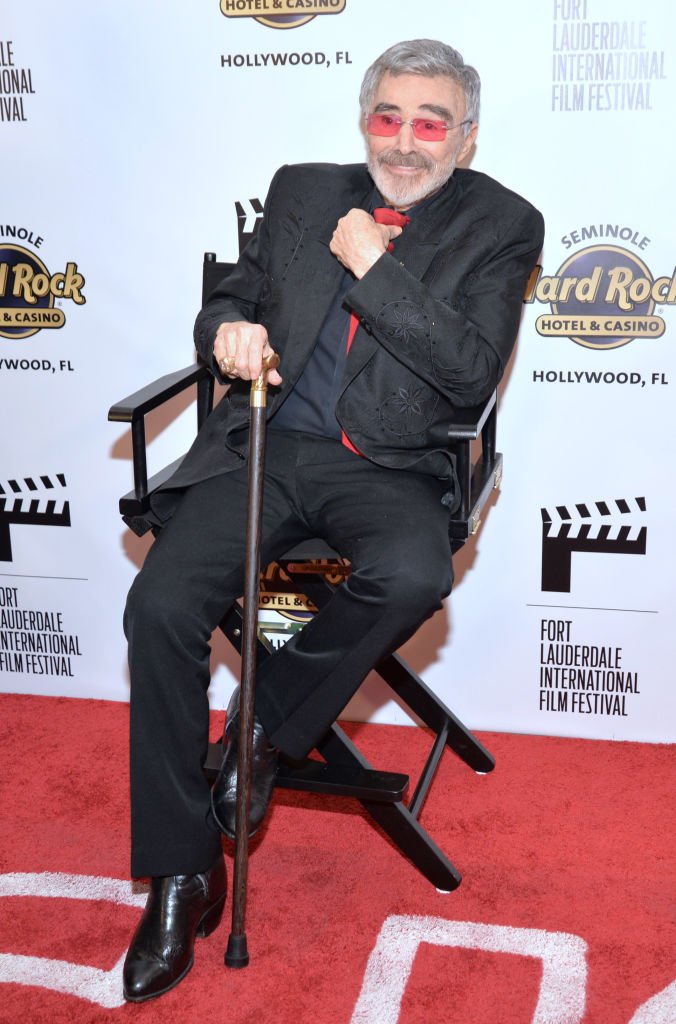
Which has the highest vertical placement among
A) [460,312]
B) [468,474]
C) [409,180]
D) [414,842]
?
[409,180]

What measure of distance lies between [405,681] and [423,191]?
1.22 meters

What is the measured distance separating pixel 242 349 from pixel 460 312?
1.71ft

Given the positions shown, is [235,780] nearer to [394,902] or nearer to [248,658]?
[248,658]

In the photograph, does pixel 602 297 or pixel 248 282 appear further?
pixel 602 297

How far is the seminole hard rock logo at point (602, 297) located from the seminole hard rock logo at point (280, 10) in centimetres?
85

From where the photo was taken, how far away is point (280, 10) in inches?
113

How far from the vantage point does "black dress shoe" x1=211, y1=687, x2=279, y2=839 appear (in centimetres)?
228

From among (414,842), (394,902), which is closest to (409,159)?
(414,842)

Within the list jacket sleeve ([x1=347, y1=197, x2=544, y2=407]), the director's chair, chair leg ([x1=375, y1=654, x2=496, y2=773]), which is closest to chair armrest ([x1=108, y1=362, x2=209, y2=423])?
the director's chair

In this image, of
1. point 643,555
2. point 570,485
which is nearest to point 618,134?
point 570,485

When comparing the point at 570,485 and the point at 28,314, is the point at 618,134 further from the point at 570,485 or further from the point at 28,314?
the point at 28,314

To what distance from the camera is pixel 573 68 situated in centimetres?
275

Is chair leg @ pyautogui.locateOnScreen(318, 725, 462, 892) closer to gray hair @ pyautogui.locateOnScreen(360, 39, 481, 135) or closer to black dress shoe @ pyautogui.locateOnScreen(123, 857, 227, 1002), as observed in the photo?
black dress shoe @ pyautogui.locateOnScreen(123, 857, 227, 1002)

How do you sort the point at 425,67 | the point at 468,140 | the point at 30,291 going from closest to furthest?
the point at 425,67, the point at 468,140, the point at 30,291
